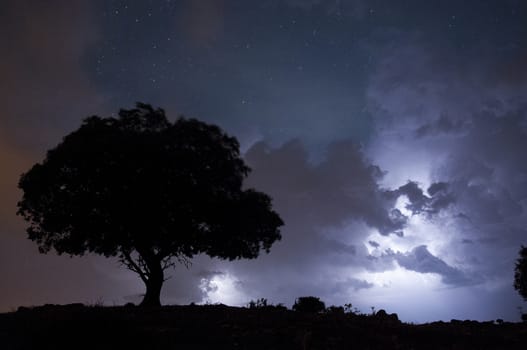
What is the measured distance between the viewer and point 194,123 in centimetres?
3234

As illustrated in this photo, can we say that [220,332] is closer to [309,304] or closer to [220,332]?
A: [220,332]

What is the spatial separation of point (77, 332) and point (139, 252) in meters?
17.0

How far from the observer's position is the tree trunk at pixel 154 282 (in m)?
30.3

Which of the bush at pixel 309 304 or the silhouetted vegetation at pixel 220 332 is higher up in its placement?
the bush at pixel 309 304

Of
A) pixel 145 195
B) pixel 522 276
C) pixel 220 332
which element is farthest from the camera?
pixel 522 276

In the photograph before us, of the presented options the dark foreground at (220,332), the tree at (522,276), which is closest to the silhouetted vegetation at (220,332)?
the dark foreground at (220,332)

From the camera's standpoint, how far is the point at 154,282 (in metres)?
30.9

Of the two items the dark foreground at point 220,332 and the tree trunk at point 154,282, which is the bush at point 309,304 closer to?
the dark foreground at point 220,332

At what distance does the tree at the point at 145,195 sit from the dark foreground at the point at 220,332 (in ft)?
25.5

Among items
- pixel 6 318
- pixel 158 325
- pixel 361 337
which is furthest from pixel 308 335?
pixel 6 318

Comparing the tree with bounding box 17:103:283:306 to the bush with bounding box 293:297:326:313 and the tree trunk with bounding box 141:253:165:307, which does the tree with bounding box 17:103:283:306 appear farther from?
the bush with bounding box 293:297:326:313

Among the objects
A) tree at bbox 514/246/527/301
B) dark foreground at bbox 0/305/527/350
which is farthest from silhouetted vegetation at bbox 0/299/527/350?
tree at bbox 514/246/527/301

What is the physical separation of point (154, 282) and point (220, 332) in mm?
15154

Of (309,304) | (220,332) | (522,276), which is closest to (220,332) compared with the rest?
(220,332)
